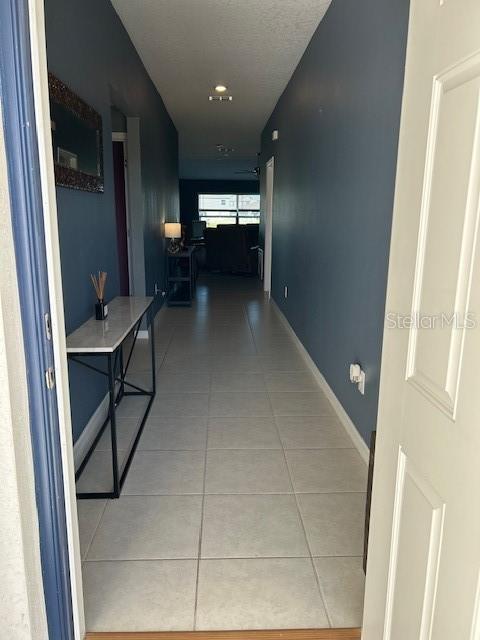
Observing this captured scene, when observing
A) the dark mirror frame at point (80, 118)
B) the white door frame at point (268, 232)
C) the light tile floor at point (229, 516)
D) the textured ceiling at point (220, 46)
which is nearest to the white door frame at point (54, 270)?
the light tile floor at point (229, 516)

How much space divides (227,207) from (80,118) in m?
13.6

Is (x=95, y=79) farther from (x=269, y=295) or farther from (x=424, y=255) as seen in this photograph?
(x=269, y=295)

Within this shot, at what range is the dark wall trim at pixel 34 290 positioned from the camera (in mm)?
1009

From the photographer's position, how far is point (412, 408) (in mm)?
1078

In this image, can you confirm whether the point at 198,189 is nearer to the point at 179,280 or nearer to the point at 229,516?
the point at 179,280

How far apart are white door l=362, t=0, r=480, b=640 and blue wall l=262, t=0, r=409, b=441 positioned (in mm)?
1138

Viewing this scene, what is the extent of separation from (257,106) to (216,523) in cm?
588

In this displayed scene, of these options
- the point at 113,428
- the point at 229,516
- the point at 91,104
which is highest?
the point at 91,104

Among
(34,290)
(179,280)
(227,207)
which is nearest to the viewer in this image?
(34,290)

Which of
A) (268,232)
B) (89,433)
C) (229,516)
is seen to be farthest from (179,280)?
(229,516)

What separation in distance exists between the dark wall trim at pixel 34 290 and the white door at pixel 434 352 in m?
0.87

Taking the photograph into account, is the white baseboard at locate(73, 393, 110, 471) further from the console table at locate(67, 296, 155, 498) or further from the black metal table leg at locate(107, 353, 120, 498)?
the black metal table leg at locate(107, 353, 120, 498)

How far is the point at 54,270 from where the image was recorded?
3.87 ft

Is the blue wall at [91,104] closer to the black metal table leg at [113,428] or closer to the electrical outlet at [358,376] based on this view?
the black metal table leg at [113,428]
